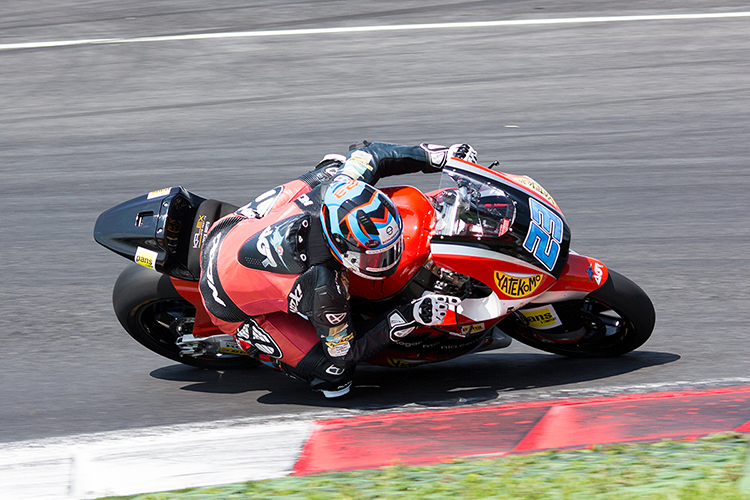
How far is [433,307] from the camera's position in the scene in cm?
386

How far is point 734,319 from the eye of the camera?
503 cm

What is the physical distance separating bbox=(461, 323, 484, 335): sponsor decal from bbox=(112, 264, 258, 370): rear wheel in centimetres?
141

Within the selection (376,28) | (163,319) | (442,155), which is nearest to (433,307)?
(442,155)

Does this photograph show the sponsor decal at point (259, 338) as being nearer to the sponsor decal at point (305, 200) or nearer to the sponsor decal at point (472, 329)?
the sponsor decal at point (305, 200)

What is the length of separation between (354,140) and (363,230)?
4458 millimetres

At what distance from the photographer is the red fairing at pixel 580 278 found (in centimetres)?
412

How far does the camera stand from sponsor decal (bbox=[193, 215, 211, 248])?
14.8 feet

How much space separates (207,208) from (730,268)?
3.45 metres

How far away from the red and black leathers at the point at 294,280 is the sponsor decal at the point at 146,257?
26 centimetres

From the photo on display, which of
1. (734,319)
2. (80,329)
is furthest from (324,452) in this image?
(734,319)

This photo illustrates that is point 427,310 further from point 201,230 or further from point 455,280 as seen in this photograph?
point 201,230

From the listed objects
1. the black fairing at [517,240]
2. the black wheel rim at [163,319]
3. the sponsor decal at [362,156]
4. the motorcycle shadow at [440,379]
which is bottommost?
the motorcycle shadow at [440,379]

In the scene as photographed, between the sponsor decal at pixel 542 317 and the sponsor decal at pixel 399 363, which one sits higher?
the sponsor decal at pixel 542 317

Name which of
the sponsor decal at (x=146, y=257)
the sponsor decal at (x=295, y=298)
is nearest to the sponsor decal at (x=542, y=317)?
the sponsor decal at (x=295, y=298)
